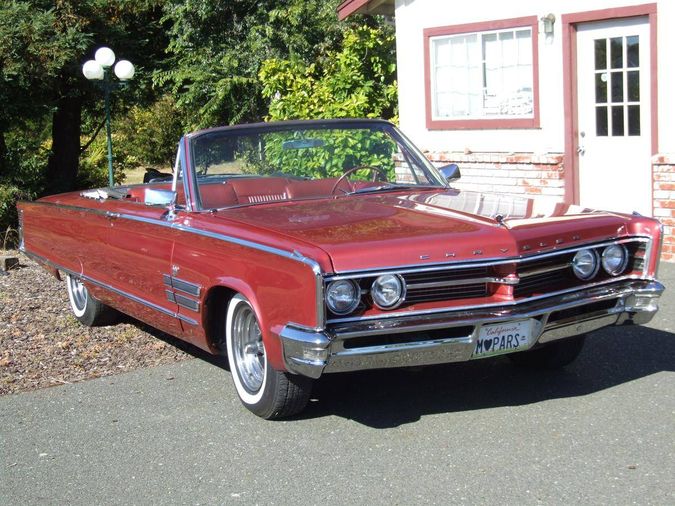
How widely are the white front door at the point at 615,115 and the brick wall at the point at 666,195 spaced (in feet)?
1.61

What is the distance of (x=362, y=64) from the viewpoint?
14289mm

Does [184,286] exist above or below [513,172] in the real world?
below

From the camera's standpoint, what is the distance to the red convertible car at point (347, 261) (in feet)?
14.9

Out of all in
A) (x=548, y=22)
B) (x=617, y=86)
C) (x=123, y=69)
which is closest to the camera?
(x=617, y=86)

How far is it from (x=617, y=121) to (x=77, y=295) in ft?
19.3

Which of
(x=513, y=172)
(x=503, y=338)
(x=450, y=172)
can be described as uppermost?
(x=450, y=172)

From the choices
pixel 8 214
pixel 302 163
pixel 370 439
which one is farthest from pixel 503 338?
pixel 8 214

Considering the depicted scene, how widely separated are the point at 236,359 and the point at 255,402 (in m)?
0.29

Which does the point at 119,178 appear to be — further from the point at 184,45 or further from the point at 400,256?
the point at 400,256

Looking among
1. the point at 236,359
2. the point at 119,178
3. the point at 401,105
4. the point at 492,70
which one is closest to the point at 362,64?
the point at 401,105

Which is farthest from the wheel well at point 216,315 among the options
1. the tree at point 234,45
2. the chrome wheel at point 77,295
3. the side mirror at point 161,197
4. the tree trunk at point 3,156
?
the tree trunk at point 3,156

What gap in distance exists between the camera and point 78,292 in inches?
312

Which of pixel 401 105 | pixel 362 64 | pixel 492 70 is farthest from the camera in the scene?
pixel 362 64

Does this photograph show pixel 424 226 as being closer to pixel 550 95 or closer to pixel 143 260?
pixel 143 260
